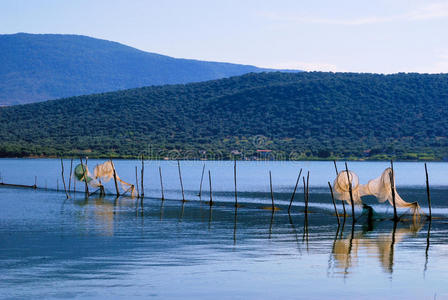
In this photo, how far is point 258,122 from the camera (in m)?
111

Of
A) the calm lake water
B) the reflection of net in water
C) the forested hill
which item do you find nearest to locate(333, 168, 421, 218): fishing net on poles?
the calm lake water

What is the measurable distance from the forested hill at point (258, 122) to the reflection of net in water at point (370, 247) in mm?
74819

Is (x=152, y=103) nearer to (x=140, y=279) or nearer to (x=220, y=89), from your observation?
(x=220, y=89)

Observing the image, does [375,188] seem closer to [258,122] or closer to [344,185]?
[344,185]

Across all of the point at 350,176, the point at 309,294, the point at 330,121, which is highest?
the point at 330,121

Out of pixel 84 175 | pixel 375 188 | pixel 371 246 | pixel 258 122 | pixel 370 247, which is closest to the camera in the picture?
pixel 370 247

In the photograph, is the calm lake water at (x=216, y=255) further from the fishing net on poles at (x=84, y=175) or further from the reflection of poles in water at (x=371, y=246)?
the fishing net on poles at (x=84, y=175)

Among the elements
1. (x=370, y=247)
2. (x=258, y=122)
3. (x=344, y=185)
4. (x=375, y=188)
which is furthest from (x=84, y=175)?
(x=258, y=122)

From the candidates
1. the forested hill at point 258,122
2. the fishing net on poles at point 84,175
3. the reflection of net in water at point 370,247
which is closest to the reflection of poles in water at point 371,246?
the reflection of net in water at point 370,247

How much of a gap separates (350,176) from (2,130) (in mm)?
95986

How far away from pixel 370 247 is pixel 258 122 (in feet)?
301

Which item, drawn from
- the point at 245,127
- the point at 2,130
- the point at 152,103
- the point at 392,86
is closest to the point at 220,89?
the point at 152,103

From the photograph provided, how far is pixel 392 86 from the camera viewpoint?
4481 inches

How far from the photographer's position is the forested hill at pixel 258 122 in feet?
329
